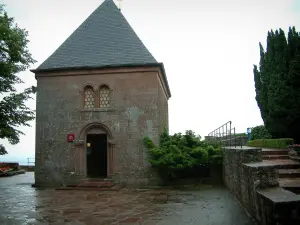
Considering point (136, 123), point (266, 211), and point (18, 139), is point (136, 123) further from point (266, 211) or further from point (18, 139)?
point (266, 211)

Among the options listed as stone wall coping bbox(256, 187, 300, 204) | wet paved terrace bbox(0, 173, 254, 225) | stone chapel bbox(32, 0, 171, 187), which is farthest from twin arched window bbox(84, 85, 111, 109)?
stone wall coping bbox(256, 187, 300, 204)

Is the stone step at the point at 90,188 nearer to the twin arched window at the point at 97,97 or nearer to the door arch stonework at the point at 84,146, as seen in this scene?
the door arch stonework at the point at 84,146

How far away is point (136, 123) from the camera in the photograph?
1503 cm

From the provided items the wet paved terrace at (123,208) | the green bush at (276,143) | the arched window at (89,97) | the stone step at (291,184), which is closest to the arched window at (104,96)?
the arched window at (89,97)

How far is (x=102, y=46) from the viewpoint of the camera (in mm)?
16609

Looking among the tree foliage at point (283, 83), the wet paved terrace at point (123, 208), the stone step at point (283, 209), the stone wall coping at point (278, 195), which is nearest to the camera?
the stone step at point (283, 209)

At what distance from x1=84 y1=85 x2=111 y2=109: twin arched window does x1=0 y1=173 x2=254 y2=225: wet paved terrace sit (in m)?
4.95

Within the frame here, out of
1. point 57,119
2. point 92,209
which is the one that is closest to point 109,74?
point 57,119

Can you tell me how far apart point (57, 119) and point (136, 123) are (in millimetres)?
4355

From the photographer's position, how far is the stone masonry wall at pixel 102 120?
1487cm

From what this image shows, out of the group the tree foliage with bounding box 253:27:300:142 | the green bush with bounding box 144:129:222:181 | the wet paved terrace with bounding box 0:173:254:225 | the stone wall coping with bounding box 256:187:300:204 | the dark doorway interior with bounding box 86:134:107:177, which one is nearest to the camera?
the stone wall coping with bounding box 256:187:300:204

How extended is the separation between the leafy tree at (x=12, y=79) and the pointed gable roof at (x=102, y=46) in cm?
139

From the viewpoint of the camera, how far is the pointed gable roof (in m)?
15.7

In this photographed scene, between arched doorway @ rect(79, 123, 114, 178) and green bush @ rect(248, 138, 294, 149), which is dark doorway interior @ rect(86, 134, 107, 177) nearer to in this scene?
arched doorway @ rect(79, 123, 114, 178)
